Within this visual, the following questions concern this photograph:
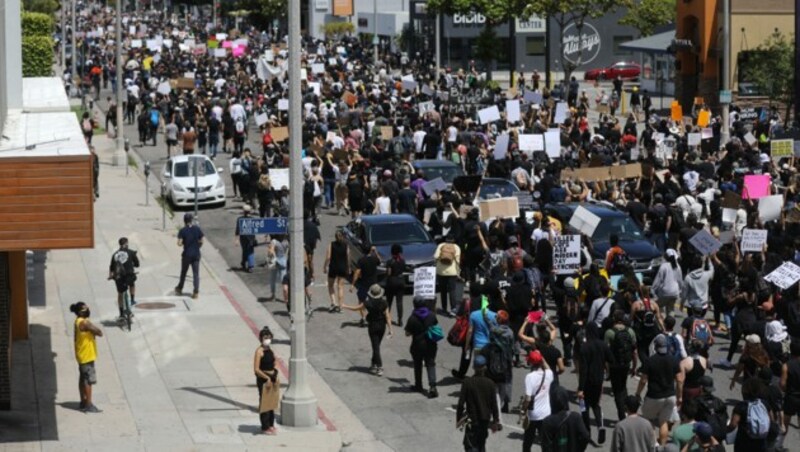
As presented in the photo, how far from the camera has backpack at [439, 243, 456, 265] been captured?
89.5 ft

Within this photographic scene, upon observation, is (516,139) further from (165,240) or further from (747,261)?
(747,261)

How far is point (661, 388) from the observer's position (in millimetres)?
19250

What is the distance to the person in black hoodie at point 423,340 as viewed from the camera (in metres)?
22.2

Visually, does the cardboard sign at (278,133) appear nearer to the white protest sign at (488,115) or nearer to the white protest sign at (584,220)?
the white protest sign at (488,115)

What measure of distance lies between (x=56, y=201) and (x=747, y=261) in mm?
11355

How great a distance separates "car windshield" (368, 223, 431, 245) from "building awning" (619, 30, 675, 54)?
37.9 m

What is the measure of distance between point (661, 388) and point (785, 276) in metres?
4.95

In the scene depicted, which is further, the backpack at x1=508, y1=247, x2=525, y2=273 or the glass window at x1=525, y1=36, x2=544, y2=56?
the glass window at x1=525, y1=36, x2=544, y2=56

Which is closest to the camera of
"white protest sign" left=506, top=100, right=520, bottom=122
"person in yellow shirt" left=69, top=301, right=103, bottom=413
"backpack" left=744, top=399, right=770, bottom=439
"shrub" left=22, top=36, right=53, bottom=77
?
"backpack" left=744, top=399, right=770, bottom=439

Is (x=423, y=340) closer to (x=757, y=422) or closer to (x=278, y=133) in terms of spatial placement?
(x=757, y=422)

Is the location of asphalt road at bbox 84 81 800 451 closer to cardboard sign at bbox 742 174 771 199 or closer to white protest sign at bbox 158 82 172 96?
cardboard sign at bbox 742 174 771 199

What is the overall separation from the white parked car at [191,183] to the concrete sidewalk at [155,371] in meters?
5.59

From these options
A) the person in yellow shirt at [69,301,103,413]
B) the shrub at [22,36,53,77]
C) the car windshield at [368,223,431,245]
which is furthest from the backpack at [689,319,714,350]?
the shrub at [22,36,53,77]

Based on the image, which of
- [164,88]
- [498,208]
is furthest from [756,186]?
[164,88]
